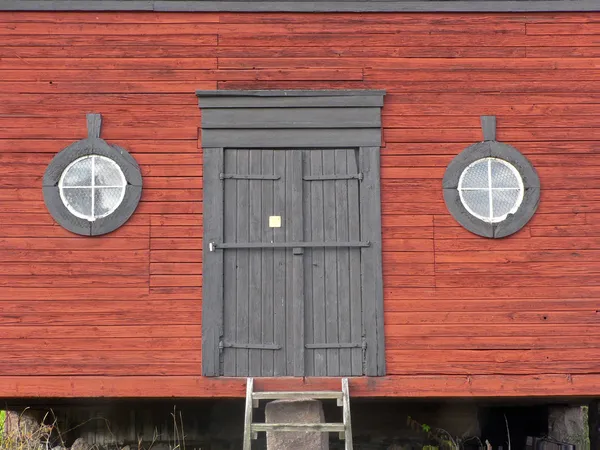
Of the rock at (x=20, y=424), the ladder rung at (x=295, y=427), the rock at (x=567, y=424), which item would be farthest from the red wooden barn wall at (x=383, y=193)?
the rock at (x=567, y=424)

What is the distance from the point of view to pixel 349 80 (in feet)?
27.3

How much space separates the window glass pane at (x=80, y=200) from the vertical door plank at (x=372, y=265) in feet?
8.57

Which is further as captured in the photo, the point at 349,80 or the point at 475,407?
the point at 475,407

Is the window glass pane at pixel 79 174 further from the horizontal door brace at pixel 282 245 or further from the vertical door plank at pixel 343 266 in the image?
the vertical door plank at pixel 343 266

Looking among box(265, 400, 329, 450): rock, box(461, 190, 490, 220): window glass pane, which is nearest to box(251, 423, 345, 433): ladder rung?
box(265, 400, 329, 450): rock

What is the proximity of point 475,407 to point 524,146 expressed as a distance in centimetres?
341

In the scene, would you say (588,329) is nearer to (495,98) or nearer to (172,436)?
(495,98)

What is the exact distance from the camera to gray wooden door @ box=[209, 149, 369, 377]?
8.01 metres

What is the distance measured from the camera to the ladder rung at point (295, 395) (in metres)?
7.63

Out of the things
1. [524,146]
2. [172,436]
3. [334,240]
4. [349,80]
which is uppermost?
[349,80]

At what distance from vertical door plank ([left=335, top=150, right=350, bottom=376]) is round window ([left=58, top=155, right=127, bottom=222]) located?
2062 mm

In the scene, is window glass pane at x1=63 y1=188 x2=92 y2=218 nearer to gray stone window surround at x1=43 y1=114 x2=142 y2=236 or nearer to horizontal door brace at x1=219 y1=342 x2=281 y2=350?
gray stone window surround at x1=43 y1=114 x2=142 y2=236

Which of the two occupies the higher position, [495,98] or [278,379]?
[495,98]

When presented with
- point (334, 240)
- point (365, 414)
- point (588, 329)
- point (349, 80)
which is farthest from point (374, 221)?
point (365, 414)
